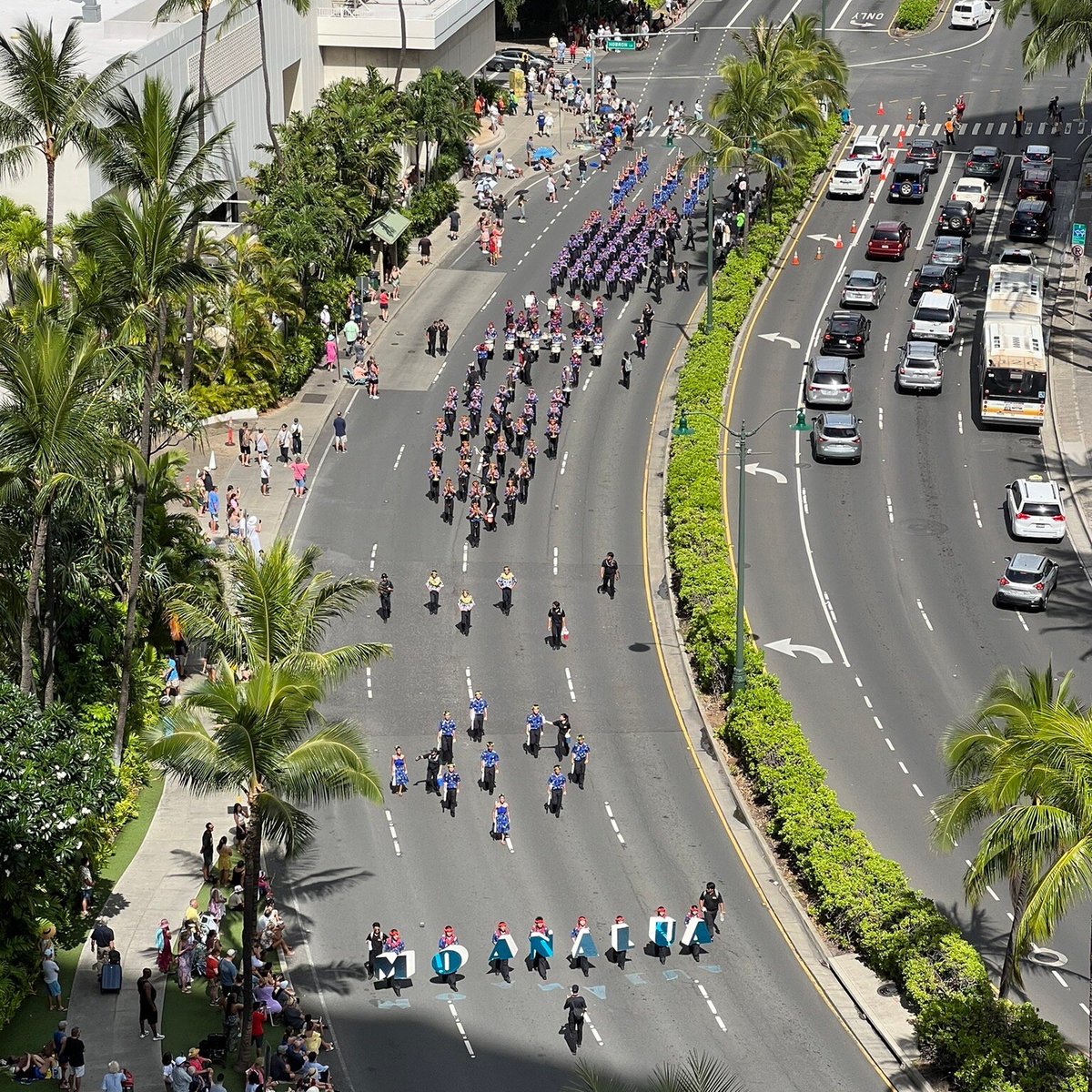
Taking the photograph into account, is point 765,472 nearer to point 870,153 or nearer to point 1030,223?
point 1030,223

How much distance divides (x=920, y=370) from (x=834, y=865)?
33249mm

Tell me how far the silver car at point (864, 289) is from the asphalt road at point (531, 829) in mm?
12433

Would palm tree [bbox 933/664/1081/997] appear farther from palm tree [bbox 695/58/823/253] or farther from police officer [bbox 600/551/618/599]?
palm tree [bbox 695/58/823/253]

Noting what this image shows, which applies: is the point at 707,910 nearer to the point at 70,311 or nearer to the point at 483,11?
the point at 70,311

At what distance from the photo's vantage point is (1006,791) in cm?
3600

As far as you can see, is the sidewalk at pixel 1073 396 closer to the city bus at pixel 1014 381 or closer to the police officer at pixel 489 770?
the city bus at pixel 1014 381

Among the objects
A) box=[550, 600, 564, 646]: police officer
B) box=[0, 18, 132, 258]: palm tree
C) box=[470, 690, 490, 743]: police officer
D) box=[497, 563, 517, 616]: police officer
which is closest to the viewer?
box=[470, 690, 490, 743]: police officer

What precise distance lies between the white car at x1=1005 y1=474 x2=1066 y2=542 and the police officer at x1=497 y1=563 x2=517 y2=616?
1648 centimetres

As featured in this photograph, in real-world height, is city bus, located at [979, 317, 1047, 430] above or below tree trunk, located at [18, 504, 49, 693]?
above

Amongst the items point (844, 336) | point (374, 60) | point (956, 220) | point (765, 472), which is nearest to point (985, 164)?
point (956, 220)

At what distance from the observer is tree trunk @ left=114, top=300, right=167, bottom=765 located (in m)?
47.2

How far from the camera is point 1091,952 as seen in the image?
40.3m

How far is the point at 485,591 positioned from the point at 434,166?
3960 cm

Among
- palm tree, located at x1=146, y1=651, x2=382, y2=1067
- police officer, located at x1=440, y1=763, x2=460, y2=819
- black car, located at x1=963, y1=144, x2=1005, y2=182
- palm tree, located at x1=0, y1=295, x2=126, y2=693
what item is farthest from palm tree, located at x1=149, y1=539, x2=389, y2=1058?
black car, located at x1=963, y1=144, x2=1005, y2=182
